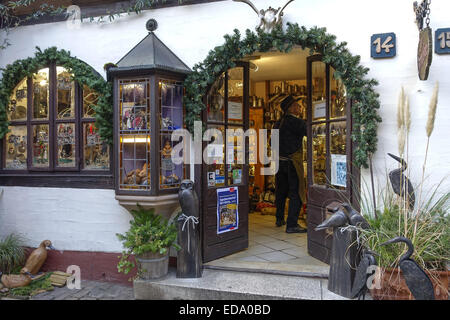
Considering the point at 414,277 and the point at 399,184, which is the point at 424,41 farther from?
the point at 414,277

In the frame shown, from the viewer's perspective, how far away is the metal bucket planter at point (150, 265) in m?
4.51

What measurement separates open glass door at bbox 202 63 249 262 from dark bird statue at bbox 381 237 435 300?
229 cm

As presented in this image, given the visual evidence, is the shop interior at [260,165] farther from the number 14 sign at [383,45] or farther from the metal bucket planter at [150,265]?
the metal bucket planter at [150,265]

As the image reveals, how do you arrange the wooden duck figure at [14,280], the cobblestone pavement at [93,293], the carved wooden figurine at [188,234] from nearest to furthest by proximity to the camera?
the carved wooden figurine at [188,234] → the cobblestone pavement at [93,293] → the wooden duck figure at [14,280]

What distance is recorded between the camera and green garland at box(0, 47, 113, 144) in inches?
199

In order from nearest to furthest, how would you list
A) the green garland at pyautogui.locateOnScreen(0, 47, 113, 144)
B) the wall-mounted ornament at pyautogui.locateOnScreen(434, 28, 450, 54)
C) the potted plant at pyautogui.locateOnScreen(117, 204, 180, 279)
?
1. the wall-mounted ornament at pyautogui.locateOnScreen(434, 28, 450, 54)
2. the potted plant at pyautogui.locateOnScreen(117, 204, 180, 279)
3. the green garland at pyautogui.locateOnScreen(0, 47, 113, 144)

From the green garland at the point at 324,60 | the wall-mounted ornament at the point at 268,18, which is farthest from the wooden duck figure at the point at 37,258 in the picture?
the wall-mounted ornament at the point at 268,18

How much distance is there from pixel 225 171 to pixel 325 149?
135 centimetres

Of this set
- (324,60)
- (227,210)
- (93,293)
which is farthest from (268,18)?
(93,293)

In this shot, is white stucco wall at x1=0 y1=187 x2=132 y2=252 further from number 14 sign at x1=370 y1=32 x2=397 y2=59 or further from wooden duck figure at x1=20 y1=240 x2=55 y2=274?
number 14 sign at x1=370 y1=32 x2=397 y2=59

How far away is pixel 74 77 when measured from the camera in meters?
5.32

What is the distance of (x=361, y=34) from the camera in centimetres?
446

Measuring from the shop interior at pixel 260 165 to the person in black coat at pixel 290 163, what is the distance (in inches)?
9.3

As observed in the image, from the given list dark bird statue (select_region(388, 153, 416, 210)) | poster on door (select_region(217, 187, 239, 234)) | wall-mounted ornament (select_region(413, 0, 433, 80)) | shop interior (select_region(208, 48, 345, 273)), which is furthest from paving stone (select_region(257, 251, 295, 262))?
wall-mounted ornament (select_region(413, 0, 433, 80))
